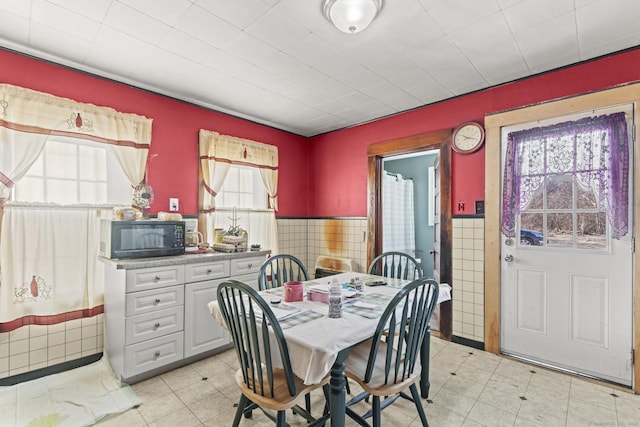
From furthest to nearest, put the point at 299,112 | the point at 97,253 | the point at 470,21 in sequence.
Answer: the point at 299,112 < the point at 97,253 < the point at 470,21

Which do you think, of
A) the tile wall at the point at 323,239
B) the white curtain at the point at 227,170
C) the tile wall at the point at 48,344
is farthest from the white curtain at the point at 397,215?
the tile wall at the point at 48,344

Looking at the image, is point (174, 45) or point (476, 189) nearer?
point (174, 45)

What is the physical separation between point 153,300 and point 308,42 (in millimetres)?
2286

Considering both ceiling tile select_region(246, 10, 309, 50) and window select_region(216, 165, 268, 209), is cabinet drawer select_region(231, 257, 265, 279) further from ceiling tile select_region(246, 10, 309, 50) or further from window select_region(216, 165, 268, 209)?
ceiling tile select_region(246, 10, 309, 50)

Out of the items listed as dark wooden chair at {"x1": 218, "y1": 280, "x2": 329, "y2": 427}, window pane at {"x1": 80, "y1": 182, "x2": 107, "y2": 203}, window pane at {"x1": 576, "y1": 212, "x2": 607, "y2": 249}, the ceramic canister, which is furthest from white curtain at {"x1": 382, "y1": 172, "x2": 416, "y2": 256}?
window pane at {"x1": 80, "y1": 182, "x2": 107, "y2": 203}

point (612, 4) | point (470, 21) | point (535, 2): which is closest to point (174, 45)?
point (470, 21)

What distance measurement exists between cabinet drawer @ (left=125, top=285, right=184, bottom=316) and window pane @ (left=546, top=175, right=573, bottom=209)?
127 inches

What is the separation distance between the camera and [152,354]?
2.46 m

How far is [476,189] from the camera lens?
10.2 feet

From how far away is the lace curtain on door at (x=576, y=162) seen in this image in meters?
2.34

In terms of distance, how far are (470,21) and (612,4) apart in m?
0.77

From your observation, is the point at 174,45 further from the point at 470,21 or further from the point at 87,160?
the point at 470,21

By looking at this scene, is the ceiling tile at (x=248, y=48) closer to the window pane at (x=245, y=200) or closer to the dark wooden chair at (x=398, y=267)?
the window pane at (x=245, y=200)

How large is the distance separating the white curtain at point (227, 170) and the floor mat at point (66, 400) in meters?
1.53
